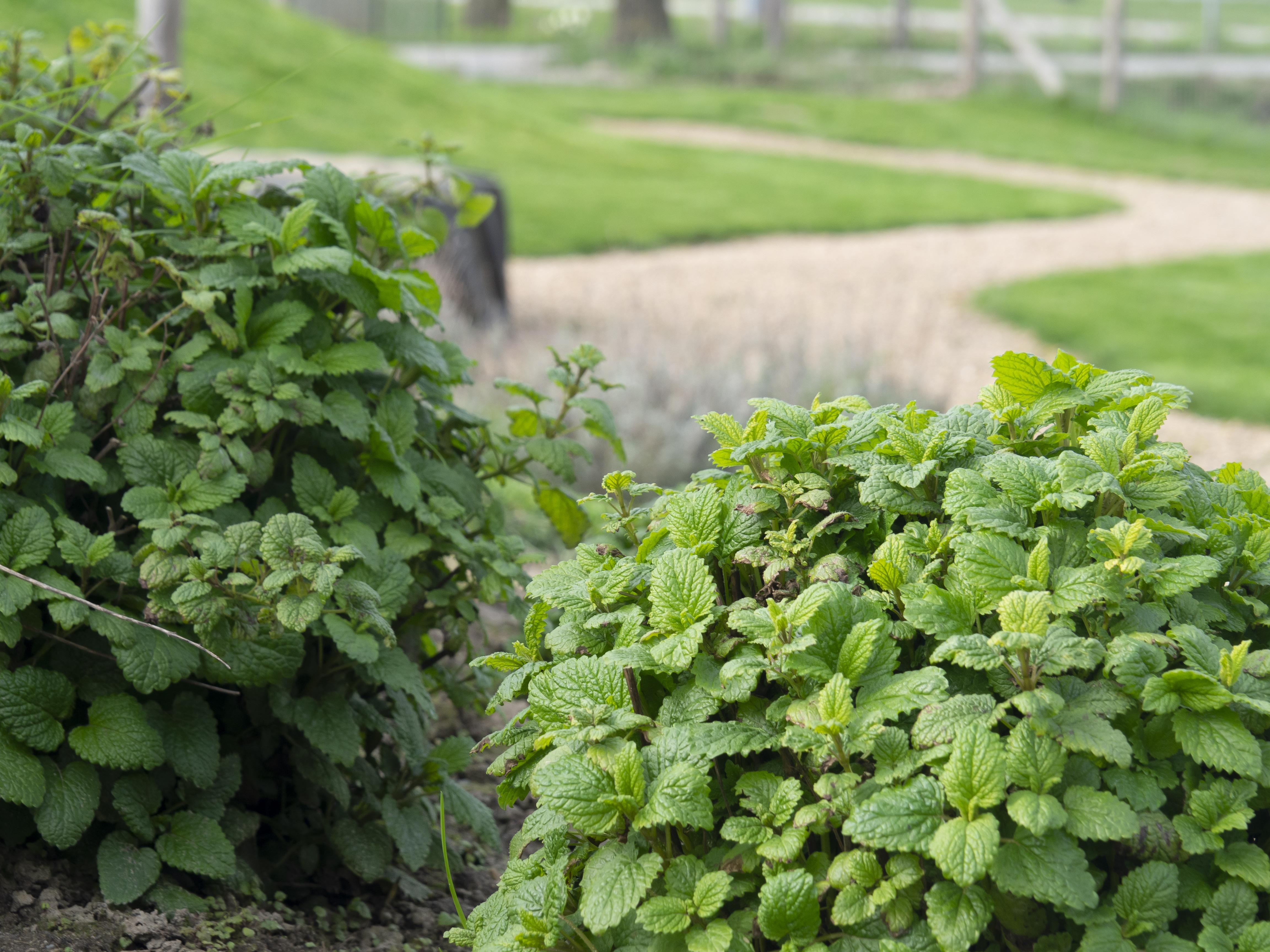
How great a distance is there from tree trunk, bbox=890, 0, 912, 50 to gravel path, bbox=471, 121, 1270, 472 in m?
13.3

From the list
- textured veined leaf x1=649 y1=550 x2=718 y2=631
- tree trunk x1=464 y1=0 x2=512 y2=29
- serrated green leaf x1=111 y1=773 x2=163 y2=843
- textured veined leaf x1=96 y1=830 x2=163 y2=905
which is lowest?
textured veined leaf x1=96 y1=830 x2=163 y2=905

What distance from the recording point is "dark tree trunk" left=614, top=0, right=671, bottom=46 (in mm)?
26359

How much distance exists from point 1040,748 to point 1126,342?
6894 mm

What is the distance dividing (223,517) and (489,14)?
97.6ft

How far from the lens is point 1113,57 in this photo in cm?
1933

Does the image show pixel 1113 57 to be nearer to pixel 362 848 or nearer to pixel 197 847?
pixel 362 848

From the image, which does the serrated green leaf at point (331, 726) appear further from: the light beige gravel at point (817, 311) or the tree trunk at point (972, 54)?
the tree trunk at point (972, 54)

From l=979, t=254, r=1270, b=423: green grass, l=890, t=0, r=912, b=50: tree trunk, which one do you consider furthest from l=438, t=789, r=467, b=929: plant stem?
l=890, t=0, r=912, b=50: tree trunk

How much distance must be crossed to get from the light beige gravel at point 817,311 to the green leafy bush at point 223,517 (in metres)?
2.04

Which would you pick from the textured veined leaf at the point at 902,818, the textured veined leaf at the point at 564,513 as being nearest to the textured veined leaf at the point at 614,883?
the textured veined leaf at the point at 902,818

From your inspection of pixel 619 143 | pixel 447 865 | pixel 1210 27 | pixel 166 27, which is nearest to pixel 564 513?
pixel 447 865

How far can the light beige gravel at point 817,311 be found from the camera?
5617 mm

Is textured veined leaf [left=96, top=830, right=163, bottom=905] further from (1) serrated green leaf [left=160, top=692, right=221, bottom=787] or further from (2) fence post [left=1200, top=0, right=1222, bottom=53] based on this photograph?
(2) fence post [left=1200, top=0, right=1222, bottom=53]

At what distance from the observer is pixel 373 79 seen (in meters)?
14.1
